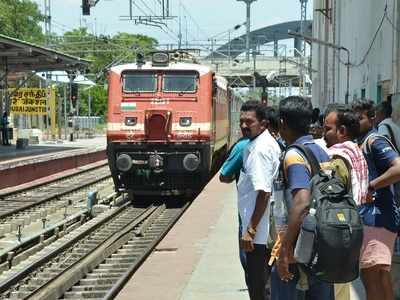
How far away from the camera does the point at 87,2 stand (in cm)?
2162

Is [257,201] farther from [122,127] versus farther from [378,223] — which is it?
[122,127]

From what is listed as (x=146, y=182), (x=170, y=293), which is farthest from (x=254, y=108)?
(x=146, y=182)

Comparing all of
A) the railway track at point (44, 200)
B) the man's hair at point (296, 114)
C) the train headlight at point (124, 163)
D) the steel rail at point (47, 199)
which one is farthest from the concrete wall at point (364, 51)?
the steel rail at point (47, 199)

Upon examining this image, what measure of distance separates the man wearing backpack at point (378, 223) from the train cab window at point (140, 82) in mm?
11906

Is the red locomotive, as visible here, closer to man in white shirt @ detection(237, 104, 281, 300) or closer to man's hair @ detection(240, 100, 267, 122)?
man's hair @ detection(240, 100, 267, 122)

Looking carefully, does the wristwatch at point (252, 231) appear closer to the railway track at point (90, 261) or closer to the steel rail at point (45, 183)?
the railway track at point (90, 261)

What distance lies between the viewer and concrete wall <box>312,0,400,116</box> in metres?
14.3

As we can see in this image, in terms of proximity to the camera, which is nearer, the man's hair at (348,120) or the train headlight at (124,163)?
the man's hair at (348,120)

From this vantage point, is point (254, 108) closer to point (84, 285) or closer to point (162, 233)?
point (84, 285)

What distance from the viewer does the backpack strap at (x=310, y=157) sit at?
4.08 metres

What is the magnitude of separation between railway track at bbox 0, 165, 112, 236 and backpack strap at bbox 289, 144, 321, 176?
10.1m

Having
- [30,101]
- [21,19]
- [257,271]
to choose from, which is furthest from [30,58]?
[21,19]

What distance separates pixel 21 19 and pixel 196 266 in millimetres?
65337

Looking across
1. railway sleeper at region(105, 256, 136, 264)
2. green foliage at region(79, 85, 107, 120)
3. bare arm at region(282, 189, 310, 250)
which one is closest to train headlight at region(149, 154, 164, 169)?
railway sleeper at region(105, 256, 136, 264)
